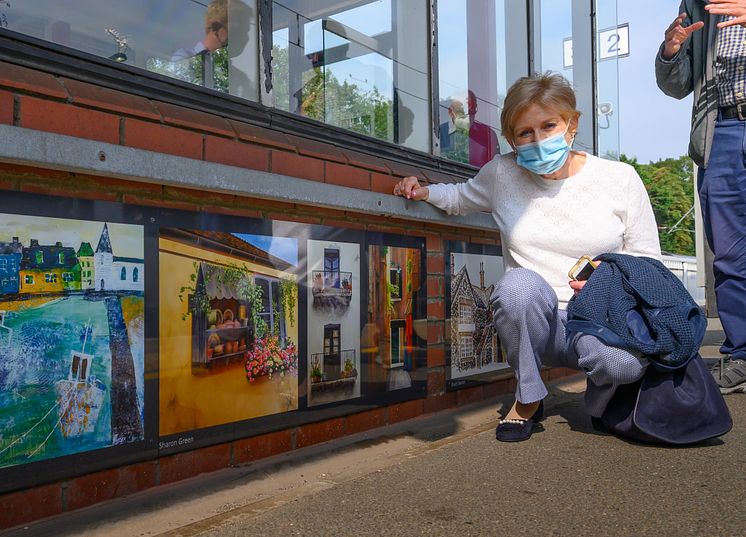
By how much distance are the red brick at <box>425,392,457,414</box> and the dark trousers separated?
133cm

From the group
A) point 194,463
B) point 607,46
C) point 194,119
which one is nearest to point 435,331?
point 194,463

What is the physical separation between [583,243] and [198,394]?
5.34 feet

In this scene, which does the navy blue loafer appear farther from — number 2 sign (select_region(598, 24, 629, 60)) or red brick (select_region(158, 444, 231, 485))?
number 2 sign (select_region(598, 24, 629, 60))

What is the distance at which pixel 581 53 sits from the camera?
595cm

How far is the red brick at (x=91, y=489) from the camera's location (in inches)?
86.7

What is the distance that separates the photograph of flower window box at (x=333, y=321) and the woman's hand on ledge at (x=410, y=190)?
1.14ft

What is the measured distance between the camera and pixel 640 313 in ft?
9.11

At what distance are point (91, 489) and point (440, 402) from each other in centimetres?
196

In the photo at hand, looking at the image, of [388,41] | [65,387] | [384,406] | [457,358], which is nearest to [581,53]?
[388,41]

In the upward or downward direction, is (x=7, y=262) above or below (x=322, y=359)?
above

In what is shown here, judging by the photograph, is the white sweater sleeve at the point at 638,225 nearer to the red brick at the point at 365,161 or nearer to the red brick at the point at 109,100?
the red brick at the point at 365,161

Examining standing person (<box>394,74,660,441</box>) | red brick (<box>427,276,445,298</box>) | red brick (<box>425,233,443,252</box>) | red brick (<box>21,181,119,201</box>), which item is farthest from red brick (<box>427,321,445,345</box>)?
red brick (<box>21,181,119,201</box>)

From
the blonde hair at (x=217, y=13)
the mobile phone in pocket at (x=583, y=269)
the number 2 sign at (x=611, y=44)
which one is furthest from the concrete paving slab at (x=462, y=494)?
the number 2 sign at (x=611, y=44)

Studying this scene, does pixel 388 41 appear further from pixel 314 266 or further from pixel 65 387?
pixel 65 387
